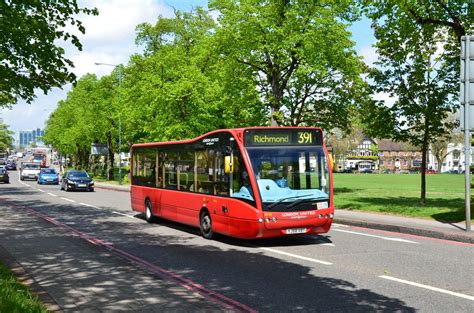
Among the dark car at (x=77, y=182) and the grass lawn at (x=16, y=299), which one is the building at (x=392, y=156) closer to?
the dark car at (x=77, y=182)

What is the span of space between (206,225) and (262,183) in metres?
2.35

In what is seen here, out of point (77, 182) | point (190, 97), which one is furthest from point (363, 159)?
point (77, 182)

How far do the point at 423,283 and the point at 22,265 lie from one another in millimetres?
6509

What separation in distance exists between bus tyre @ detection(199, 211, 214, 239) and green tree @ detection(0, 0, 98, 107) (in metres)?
4.90

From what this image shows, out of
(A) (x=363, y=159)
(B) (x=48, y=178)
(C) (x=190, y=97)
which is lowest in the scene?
(B) (x=48, y=178)

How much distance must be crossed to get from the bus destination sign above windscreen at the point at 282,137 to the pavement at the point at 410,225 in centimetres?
383

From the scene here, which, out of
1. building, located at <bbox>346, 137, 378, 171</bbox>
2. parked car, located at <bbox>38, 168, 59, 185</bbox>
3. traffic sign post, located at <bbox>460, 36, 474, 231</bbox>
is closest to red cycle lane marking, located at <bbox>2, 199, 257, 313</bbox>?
traffic sign post, located at <bbox>460, 36, 474, 231</bbox>

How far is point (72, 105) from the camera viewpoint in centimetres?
6862

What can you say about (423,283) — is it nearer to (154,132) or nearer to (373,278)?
(373,278)

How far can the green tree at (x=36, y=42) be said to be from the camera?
36.9 feet

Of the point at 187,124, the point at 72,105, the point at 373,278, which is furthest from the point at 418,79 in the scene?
the point at 72,105

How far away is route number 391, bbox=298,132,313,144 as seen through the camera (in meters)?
11.6

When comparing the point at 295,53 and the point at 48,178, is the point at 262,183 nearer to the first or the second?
the point at 295,53

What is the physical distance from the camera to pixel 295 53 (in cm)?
2520
